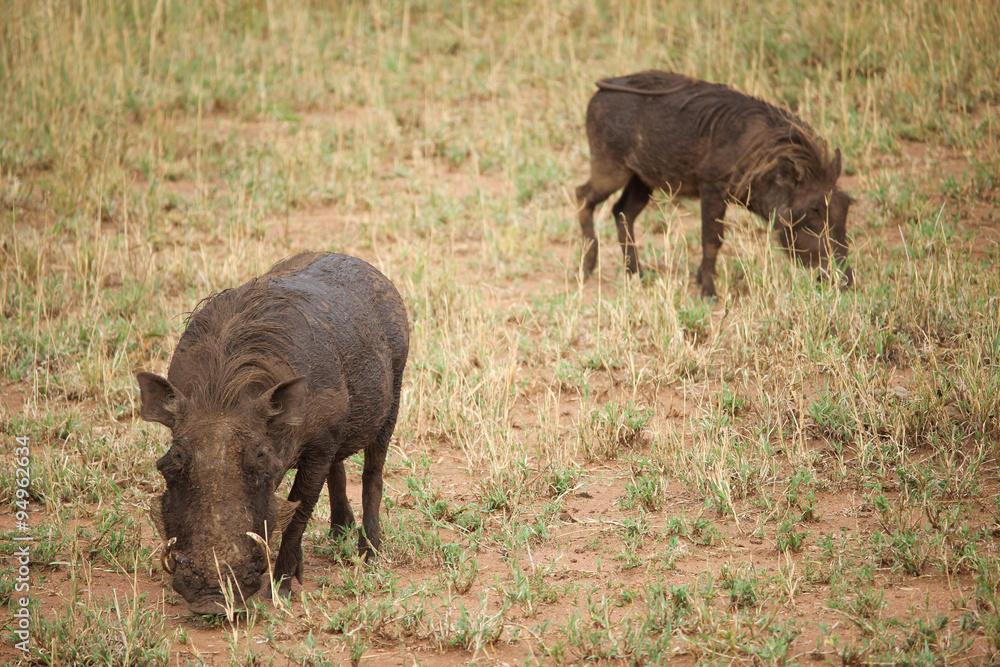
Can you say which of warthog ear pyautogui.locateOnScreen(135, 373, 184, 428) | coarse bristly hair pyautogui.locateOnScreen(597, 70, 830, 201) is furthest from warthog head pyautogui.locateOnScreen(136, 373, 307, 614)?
coarse bristly hair pyautogui.locateOnScreen(597, 70, 830, 201)

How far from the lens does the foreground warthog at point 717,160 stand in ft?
21.8

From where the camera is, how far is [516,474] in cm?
472

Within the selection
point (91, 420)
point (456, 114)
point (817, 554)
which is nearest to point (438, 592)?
point (817, 554)

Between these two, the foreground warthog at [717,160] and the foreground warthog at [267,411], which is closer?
the foreground warthog at [267,411]

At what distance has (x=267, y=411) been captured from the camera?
10.9 ft

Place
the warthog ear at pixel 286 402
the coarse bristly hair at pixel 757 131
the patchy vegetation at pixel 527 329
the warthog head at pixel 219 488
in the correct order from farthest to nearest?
the coarse bristly hair at pixel 757 131
the patchy vegetation at pixel 527 329
the warthog ear at pixel 286 402
the warthog head at pixel 219 488

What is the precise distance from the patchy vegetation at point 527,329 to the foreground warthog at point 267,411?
28cm

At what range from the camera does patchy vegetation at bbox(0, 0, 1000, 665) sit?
142 inches

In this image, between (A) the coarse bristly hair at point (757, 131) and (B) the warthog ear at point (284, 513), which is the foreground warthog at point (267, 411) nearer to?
(B) the warthog ear at point (284, 513)

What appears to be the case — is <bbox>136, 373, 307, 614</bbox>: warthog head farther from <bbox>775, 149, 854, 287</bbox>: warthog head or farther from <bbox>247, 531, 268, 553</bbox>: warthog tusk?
<bbox>775, 149, 854, 287</bbox>: warthog head

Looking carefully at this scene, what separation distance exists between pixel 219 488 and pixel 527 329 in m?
3.49

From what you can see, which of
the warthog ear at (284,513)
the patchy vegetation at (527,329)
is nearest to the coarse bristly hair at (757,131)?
the patchy vegetation at (527,329)

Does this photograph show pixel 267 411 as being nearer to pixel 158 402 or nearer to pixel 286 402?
pixel 286 402

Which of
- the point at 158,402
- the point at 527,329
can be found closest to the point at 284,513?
the point at 158,402
